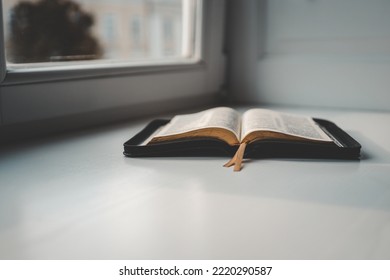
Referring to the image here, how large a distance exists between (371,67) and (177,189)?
996mm

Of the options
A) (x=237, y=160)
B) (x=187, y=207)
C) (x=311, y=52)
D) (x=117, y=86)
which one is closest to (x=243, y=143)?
(x=237, y=160)

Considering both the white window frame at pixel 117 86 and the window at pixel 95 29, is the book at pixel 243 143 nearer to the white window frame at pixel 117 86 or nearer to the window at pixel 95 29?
the white window frame at pixel 117 86

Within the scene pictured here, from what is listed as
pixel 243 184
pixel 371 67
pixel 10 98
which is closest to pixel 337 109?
pixel 371 67

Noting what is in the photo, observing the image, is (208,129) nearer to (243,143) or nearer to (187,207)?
(243,143)

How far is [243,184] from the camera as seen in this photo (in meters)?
0.61

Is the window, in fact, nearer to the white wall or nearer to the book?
the white wall

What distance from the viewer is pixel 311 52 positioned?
4.70 feet

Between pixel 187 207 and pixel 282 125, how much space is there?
1.09ft

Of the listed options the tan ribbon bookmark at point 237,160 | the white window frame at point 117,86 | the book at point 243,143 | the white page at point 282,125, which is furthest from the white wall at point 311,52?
the tan ribbon bookmark at point 237,160

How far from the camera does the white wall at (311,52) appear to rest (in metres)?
1.33

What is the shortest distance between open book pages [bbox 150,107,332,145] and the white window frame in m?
0.30

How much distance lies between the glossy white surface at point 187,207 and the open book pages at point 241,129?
0.14ft

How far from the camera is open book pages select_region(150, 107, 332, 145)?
2.39 feet

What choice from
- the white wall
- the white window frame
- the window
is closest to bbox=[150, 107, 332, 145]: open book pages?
the white window frame
